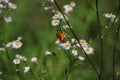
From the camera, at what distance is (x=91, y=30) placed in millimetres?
4102

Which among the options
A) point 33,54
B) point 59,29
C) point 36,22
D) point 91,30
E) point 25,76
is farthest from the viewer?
point 36,22

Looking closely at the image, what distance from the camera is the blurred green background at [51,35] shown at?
3.55 m

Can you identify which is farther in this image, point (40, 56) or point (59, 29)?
point (40, 56)

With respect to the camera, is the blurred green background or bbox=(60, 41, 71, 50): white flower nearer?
bbox=(60, 41, 71, 50): white flower

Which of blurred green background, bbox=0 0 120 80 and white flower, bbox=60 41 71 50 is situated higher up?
white flower, bbox=60 41 71 50

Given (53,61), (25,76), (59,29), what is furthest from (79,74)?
(59,29)

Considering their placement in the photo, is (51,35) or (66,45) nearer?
(66,45)

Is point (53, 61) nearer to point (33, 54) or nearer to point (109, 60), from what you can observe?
point (33, 54)

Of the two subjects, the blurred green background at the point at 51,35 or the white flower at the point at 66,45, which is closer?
the white flower at the point at 66,45

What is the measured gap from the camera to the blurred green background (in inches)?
140

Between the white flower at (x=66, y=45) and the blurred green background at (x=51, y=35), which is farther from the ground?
the white flower at (x=66, y=45)

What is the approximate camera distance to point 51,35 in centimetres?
394

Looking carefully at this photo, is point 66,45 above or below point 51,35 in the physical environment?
above

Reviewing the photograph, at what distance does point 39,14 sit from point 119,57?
1190mm
